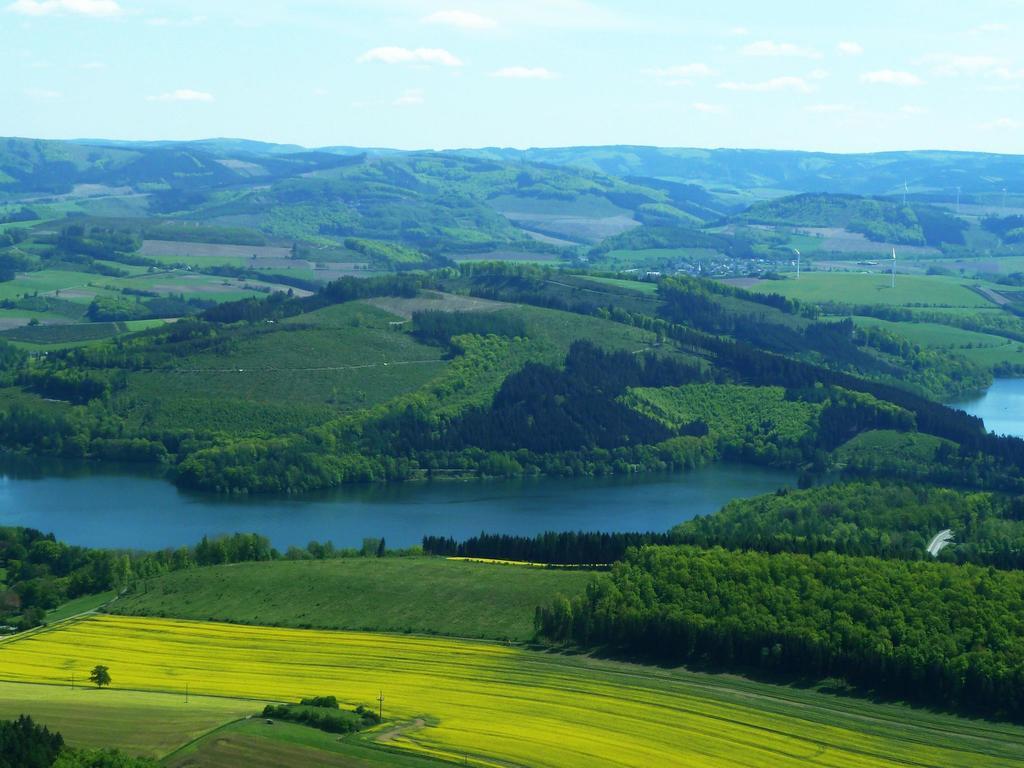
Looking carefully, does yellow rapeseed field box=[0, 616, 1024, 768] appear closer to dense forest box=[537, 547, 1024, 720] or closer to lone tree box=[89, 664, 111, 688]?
lone tree box=[89, 664, 111, 688]

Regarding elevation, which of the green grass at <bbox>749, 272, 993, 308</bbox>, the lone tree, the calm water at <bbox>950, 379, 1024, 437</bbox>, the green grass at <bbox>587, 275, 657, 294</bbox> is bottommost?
the lone tree

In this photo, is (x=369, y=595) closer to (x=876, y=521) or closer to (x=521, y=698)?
(x=521, y=698)

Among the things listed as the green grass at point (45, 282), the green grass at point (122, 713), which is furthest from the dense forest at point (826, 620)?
the green grass at point (45, 282)

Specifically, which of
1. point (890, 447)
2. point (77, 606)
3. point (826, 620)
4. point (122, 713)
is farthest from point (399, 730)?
point (890, 447)

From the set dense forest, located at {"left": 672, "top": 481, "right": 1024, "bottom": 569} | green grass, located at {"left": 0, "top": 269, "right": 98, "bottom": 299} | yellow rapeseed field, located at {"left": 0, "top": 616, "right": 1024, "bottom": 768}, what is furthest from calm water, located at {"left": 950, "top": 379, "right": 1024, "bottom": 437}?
green grass, located at {"left": 0, "top": 269, "right": 98, "bottom": 299}

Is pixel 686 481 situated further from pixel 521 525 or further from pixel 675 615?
pixel 675 615
